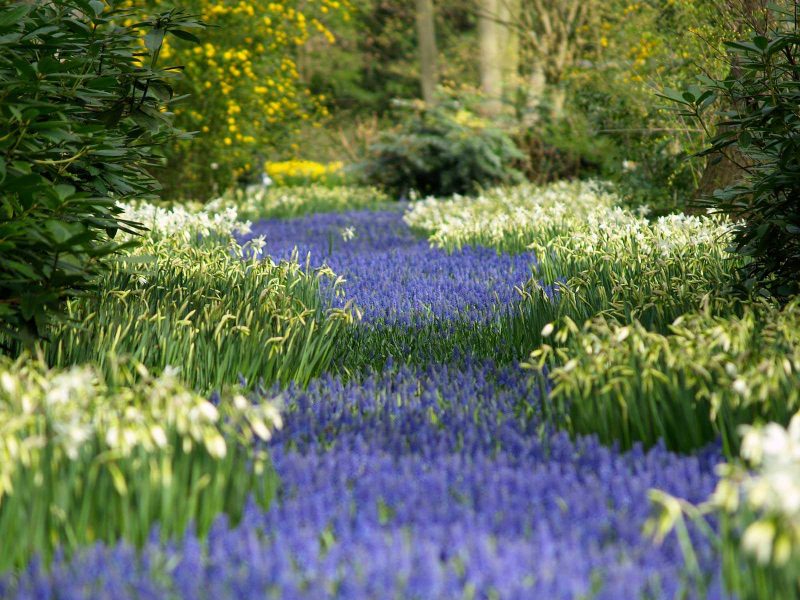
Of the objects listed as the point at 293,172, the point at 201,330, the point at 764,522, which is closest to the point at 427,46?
the point at 293,172

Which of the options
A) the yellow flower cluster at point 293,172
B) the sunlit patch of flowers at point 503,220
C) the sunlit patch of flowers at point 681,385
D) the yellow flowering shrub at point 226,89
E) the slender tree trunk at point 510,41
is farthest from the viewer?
the yellow flower cluster at point 293,172

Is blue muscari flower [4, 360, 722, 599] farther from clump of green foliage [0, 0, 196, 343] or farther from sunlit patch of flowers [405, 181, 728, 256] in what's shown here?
sunlit patch of flowers [405, 181, 728, 256]

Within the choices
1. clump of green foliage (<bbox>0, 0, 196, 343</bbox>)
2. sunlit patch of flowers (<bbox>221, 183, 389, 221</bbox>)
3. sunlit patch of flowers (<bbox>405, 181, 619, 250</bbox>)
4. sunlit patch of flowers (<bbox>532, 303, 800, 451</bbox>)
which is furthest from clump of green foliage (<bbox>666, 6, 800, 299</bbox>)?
sunlit patch of flowers (<bbox>221, 183, 389, 221</bbox>)

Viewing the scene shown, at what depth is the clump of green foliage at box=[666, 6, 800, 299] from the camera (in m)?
3.98

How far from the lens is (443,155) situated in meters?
15.1

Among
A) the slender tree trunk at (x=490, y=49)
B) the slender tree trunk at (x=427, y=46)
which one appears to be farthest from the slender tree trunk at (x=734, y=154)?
the slender tree trunk at (x=427, y=46)

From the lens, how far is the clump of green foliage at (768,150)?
3.98m

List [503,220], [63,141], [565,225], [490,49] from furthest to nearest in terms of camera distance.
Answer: [490,49] < [503,220] < [565,225] < [63,141]

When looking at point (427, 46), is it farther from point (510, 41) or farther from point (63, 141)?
point (63, 141)

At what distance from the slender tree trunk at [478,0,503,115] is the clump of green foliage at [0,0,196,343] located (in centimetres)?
1439

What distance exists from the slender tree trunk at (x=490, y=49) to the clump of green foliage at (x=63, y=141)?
14.4m

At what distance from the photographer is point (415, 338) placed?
4773 mm

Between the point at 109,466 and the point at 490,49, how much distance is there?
57.8 feet

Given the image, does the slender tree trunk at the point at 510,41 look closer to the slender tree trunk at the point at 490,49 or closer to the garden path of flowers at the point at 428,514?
the slender tree trunk at the point at 490,49
